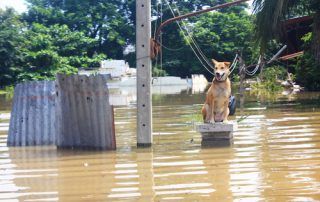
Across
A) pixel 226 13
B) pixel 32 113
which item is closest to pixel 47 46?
pixel 226 13

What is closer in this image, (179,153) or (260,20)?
(179,153)

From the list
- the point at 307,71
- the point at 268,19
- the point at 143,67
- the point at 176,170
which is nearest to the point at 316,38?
the point at 268,19

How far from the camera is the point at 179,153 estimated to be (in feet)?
27.9

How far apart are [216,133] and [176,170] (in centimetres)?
220

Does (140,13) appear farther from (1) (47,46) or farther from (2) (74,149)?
(1) (47,46)

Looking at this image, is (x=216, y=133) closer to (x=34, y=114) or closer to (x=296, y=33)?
(x=34, y=114)

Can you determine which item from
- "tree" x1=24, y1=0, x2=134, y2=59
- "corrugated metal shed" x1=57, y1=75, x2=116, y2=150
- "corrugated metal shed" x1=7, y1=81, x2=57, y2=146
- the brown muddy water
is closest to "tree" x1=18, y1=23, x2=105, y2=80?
"tree" x1=24, y1=0, x2=134, y2=59

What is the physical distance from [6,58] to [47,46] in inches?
150

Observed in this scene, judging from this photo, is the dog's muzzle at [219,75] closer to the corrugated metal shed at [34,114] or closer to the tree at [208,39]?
the corrugated metal shed at [34,114]

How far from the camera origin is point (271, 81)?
90.9 feet

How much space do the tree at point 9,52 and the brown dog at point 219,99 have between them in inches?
1363

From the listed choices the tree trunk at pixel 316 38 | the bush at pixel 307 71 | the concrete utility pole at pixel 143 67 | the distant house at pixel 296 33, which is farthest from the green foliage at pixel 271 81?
the concrete utility pole at pixel 143 67

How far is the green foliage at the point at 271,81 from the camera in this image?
2662 cm

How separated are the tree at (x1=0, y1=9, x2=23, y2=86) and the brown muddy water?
1270 inches
